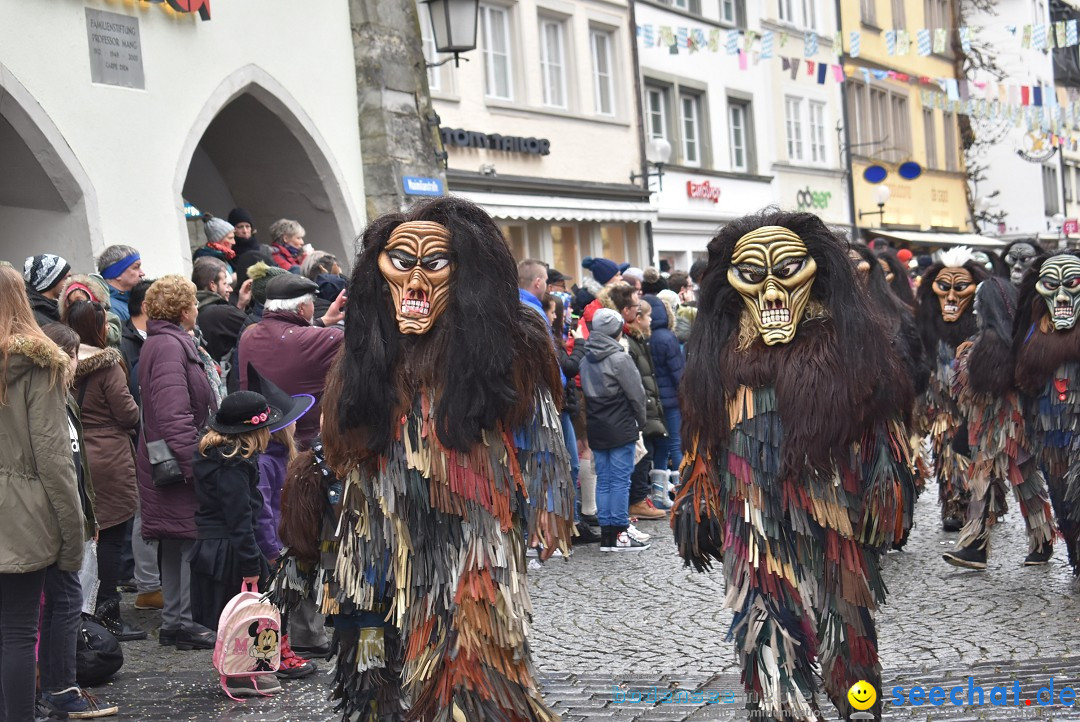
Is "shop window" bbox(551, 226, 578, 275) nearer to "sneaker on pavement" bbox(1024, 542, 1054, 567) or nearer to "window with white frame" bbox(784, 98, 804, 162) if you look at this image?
"window with white frame" bbox(784, 98, 804, 162)

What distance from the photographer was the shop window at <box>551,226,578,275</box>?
2138 centimetres

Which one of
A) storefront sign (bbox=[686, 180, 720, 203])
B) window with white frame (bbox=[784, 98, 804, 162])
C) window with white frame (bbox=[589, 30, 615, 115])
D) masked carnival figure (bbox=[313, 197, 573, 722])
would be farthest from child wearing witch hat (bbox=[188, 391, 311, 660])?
window with white frame (bbox=[784, 98, 804, 162])

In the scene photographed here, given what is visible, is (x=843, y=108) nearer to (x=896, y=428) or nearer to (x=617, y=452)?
(x=617, y=452)

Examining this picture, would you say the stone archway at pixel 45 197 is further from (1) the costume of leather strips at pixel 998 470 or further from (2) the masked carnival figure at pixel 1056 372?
(2) the masked carnival figure at pixel 1056 372

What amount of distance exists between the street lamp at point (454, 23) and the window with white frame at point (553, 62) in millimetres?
8445

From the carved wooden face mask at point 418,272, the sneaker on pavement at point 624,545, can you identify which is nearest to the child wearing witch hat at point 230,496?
the carved wooden face mask at point 418,272

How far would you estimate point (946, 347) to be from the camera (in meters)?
A: 10.1

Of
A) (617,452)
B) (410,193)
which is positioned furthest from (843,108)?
(617,452)

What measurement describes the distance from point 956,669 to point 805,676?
5.57ft

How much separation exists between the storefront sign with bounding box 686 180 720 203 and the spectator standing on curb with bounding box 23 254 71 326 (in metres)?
18.8

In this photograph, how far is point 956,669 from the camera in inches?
243

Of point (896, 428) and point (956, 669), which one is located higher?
point (896, 428)

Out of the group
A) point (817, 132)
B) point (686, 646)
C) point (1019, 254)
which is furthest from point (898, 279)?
point (817, 132)

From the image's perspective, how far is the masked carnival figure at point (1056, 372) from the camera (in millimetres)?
7637
